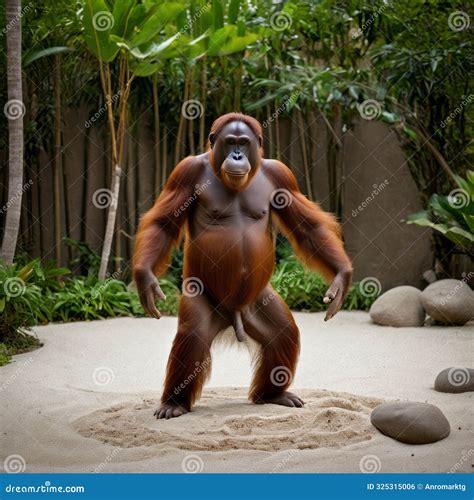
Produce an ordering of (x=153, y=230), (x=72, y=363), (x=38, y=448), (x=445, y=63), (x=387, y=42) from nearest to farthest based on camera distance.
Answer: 1. (x=38, y=448)
2. (x=153, y=230)
3. (x=72, y=363)
4. (x=445, y=63)
5. (x=387, y=42)

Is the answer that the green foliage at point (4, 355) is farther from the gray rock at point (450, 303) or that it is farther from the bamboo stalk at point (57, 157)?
the gray rock at point (450, 303)

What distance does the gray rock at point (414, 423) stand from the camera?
10.6 feet

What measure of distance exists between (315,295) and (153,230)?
14.4 feet

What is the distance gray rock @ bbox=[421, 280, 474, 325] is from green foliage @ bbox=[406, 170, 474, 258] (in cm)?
46

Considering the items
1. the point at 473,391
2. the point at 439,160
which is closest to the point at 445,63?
the point at 439,160

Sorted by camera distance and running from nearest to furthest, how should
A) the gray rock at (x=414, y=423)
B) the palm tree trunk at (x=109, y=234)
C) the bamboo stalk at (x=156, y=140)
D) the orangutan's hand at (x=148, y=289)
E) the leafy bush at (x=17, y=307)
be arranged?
the gray rock at (x=414, y=423) < the orangutan's hand at (x=148, y=289) < the leafy bush at (x=17, y=307) < the palm tree trunk at (x=109, y=234) < the bamboo stalk at (x=156, y=140)

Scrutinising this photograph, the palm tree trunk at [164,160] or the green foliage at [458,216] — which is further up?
the palm tree trunk at [164,160]

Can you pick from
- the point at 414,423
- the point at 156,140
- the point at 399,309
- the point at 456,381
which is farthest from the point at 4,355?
the point at 156,140

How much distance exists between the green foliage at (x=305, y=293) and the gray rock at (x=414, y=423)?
14.2 ft

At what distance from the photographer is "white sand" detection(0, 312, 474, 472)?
9.93 ft

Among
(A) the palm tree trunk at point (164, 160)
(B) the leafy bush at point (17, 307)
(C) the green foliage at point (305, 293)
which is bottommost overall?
(C) the green foliage at point (305, 293)

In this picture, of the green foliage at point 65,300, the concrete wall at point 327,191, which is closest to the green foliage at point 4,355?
the green foliage at point 65,300

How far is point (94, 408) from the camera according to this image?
4066mm

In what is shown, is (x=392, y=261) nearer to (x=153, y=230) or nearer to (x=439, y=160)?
(x=439, y=160)
